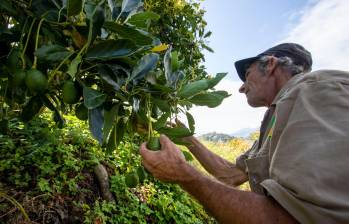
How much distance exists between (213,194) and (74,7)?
2.40 ft

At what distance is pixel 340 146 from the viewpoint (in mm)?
1024

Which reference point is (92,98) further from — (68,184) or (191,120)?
(68,184)

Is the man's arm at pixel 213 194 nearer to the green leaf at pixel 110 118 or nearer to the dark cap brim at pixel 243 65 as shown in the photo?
the green leaf at pixel 110 118

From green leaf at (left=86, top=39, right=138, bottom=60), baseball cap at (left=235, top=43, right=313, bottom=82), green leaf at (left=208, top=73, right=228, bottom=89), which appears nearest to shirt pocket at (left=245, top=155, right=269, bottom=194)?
green leaf at (left=208, top=73, right=228, bottom=89)

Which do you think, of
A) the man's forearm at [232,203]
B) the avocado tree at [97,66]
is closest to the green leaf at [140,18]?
the avocado tree at [97,66]

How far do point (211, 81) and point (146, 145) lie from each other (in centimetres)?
31

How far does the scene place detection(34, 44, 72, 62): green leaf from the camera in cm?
93

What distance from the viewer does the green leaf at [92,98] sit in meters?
0.96

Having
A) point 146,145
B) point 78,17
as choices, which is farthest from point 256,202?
point 78,17

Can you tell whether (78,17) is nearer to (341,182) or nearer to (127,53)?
(127,53)

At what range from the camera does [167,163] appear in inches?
46.2

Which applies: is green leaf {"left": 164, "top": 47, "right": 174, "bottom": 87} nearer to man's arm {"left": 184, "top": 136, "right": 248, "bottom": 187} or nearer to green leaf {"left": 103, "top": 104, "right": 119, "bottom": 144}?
green leaf {"left": 103, "top": 104, "right": 119, "bottom": 144}

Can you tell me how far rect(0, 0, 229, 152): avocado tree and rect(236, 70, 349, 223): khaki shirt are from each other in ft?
0.82

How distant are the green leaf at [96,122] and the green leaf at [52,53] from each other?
182mm
